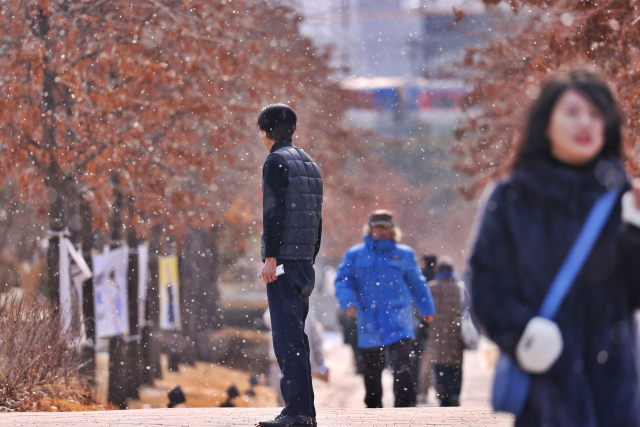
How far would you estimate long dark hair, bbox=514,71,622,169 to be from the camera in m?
2.85

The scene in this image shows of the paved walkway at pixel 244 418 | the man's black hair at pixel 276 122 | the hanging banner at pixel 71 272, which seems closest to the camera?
the man's black hair at pixel 276 122

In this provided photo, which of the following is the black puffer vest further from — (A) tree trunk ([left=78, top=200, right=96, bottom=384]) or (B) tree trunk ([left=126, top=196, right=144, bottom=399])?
(B) tree trunk ([left=126, top=196, right=144, bottom=399])

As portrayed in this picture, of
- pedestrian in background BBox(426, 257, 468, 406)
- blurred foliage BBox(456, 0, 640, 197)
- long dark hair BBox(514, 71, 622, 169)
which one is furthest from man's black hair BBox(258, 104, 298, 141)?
pedestrian in background BBox(426, 257, 468, 406)

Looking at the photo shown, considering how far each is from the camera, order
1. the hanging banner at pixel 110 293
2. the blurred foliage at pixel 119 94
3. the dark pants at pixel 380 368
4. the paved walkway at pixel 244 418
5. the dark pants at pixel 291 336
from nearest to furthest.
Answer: the dark pants at pixel 291 336, the paved walkway at pixel 244 418, the dark pants at pixel 380 368, the blurred foliage at pixel 119 94, the hanging banner at pixel 110 293

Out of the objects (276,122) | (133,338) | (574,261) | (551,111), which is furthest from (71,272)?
(574,261)

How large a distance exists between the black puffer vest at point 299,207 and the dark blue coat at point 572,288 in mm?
2626

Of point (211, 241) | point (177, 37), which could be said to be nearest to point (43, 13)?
point (177, 37)

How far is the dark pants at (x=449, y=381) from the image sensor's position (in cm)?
992

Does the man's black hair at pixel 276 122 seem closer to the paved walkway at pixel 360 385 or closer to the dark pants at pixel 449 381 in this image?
the dark pants at pixel 449 381

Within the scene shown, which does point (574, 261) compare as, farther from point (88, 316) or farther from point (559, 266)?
point (88, 316)

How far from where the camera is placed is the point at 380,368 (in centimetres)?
719

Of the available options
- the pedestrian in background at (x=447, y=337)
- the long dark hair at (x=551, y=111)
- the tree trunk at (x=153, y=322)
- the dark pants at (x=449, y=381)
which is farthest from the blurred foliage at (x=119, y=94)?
the long dark hair at (x=551, y=111)

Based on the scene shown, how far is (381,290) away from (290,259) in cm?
207

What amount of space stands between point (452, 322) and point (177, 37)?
17.9ft
